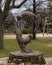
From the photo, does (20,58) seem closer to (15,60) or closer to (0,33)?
(15,60)

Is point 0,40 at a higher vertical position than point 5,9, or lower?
lower

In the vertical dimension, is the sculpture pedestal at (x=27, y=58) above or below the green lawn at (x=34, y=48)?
above

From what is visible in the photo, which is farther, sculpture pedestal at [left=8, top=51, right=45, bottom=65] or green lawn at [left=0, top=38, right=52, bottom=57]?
green lawn at [left=0, top=38, right=52, bottom=57]

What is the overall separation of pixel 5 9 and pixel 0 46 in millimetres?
2448

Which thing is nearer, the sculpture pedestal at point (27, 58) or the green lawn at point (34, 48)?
the sculpture pedestal at point (27, 58)

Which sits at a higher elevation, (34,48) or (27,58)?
(27,58)

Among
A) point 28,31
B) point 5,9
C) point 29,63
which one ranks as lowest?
point 28,31

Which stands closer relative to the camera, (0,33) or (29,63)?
(29,63)

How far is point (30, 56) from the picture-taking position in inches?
334

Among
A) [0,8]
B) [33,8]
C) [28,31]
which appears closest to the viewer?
[0,8]

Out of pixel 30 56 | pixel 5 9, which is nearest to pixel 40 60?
pixel 30 56

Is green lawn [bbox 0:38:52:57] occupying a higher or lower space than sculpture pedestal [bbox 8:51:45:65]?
lower

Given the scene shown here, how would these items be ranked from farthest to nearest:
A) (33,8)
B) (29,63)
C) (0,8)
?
(33,8) < (0,8) < (29,63)

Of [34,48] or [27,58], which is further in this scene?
[34,48]
